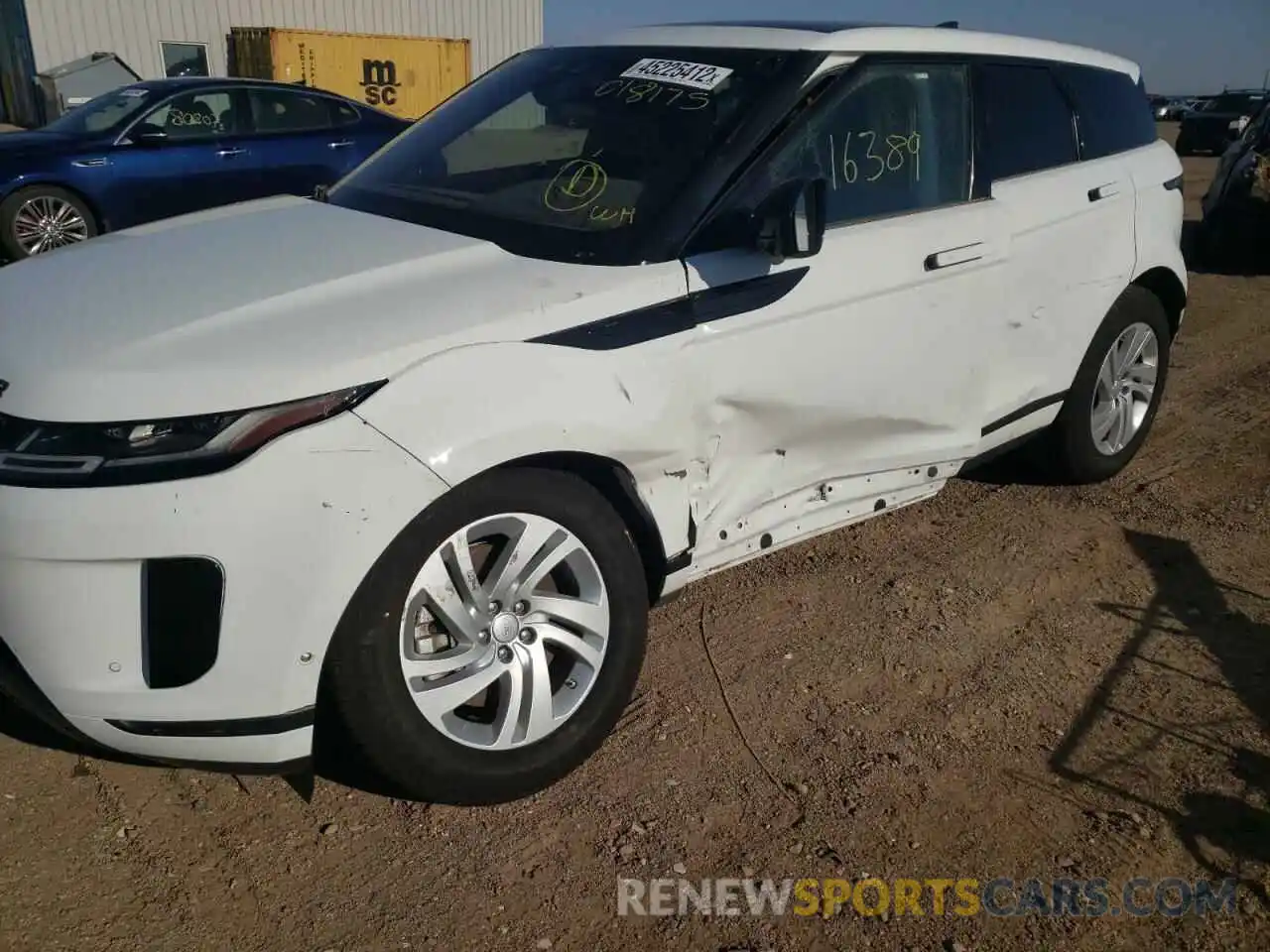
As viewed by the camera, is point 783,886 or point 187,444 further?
point 783,886

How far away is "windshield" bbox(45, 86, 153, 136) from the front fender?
7.82 metres

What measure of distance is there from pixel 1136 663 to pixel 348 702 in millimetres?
2360

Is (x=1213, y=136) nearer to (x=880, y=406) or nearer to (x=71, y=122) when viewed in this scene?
(x=71, y=122)

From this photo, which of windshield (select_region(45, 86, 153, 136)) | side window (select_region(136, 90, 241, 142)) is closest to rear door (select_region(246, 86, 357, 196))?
side window (select_region(136, 90, 241, 142))

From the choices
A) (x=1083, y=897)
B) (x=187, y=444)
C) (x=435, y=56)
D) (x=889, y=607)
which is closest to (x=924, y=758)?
(x=1083, y=897)

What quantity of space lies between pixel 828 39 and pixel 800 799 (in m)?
2.16

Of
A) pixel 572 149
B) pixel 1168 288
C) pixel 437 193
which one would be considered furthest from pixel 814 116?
pixel 1168 288

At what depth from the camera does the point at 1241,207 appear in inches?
364

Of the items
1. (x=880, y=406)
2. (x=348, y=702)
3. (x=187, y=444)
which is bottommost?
(x=348, y=702)

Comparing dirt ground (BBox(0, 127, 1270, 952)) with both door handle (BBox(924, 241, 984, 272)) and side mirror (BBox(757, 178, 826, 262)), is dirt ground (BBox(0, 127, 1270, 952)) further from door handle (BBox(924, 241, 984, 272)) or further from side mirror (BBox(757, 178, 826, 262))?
side mirror (BBox(757, 178, 826, 262))

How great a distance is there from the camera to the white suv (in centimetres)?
211

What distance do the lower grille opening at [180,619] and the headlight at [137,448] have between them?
0.61 ft

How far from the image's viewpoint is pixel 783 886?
238 centimetres

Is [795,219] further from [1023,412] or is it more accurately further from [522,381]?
[1023,412]
